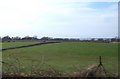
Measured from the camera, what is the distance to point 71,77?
30.0 ft

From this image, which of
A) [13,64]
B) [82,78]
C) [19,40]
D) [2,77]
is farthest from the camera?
[19,40]

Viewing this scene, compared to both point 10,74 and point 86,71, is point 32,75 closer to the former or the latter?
point 10,74

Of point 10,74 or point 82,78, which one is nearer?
point 82,78

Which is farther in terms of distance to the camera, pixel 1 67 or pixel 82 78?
pixel 1 67

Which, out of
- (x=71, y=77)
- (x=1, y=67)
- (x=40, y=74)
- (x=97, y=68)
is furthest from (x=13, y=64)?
(x=97, y=68)

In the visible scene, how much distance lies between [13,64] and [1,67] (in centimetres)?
45

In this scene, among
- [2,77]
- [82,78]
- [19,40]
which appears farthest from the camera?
[19,40]

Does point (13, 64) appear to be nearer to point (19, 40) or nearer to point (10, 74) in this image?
point (10, 74)

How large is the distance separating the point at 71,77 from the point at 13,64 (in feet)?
7.07

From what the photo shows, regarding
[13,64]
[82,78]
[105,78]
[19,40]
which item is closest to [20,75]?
[13,64]

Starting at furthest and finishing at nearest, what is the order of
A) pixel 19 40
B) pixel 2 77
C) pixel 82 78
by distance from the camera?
pixel 19 40 < pixel 2 77 < pixel 82 78

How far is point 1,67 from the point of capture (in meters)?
9.94

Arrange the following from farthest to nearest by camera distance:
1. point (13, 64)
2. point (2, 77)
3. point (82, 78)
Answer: point (13, 64) → point (2, 77) → point (82, 78)

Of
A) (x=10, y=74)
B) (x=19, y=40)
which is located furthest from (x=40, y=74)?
(x=19, y=40)
